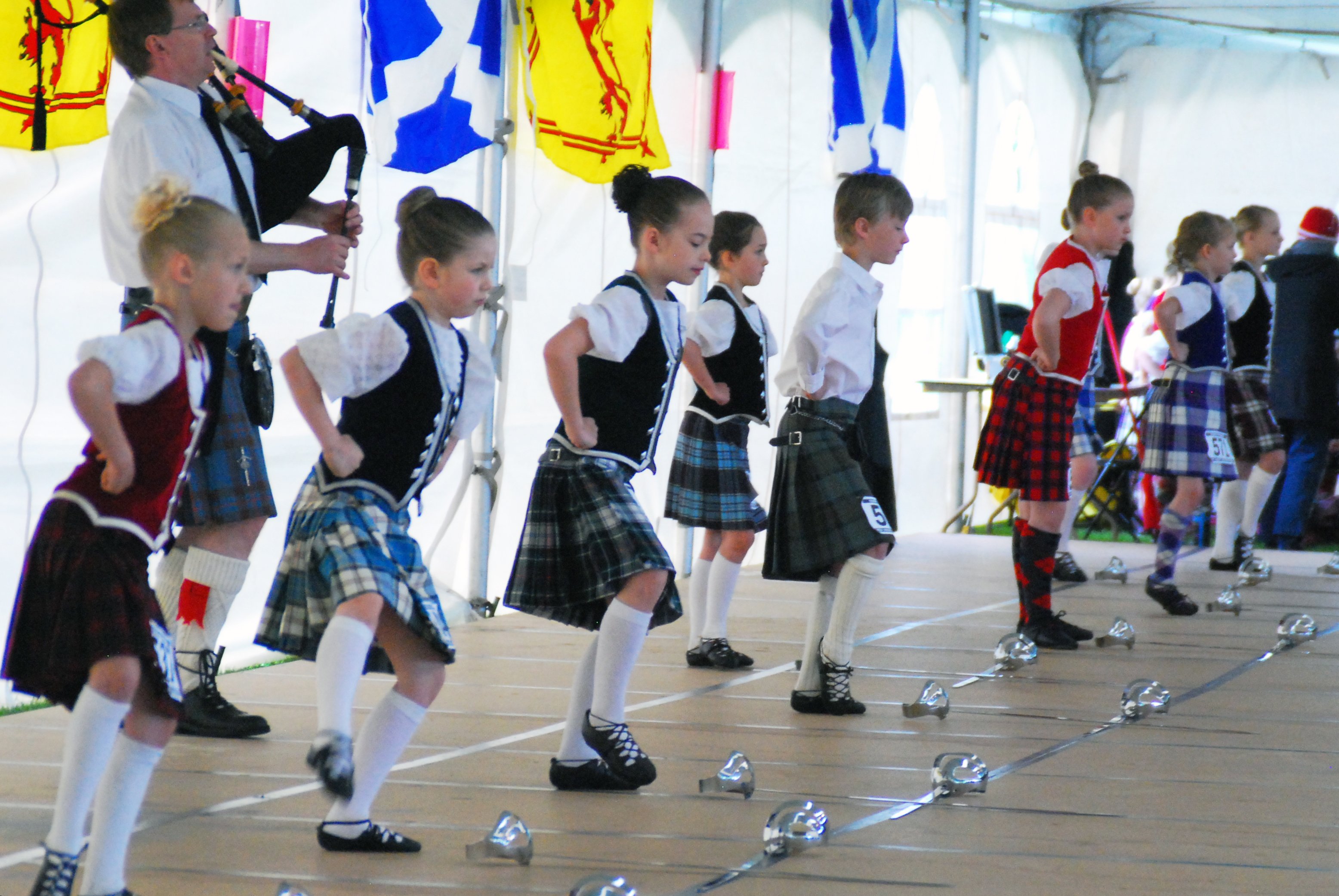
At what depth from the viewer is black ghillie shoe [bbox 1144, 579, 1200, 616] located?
Answer: 494 cm

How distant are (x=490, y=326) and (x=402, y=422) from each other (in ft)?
8.85

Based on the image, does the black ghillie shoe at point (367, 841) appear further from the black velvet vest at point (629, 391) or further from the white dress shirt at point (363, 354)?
the black velvet vest at point (629, 391)

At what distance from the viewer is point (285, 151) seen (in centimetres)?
292

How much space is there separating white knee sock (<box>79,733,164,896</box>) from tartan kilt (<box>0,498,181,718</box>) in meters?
0.07

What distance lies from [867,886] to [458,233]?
113 cm

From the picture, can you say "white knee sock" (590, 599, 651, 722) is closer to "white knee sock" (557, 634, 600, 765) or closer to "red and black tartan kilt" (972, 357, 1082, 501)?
"white knee sock" (557, 634, 600, 765)

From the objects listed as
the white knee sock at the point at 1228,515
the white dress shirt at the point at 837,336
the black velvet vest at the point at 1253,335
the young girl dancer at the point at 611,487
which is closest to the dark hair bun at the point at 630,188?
the young girl dancer at the point at 611,487

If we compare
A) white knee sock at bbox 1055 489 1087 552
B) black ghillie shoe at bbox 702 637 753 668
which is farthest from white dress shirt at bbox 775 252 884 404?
white knee sock at bbox 1055 489 1087 552

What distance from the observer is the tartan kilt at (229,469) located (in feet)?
9.39

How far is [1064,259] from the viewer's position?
13.8 ft

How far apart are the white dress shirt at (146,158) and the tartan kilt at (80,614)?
0.94 metres

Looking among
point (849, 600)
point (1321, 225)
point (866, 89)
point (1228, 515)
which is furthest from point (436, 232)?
point (1321, 225)

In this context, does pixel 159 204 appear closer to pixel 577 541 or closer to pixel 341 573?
pixel 341 573

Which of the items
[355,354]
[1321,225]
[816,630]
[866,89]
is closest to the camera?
[355,354]
